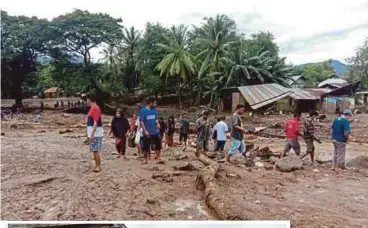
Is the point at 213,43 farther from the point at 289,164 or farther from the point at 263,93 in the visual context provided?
the point at 289,164

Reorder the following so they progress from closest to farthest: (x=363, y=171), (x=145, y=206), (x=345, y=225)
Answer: (x=345, y=225), (x=145, y=206), (x=363, y=171)

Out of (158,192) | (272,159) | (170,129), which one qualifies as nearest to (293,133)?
(272,159)

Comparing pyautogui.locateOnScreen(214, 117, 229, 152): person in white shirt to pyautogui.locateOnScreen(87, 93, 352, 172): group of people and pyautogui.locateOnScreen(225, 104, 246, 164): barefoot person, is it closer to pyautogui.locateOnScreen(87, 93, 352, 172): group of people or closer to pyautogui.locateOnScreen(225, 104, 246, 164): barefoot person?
pyautogui.locateOnScreen(87, 93, 352, 172): group of people

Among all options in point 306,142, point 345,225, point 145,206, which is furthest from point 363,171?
point 145,206

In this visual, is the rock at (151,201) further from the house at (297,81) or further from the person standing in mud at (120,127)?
the house at (297,81)

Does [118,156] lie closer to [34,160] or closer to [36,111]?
[34,160]

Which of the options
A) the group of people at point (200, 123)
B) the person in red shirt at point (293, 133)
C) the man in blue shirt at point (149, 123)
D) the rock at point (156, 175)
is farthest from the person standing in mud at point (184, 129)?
the rock at point (156, 175)

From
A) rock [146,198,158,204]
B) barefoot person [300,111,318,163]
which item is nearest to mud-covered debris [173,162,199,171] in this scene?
rock [146,198,158,204]
